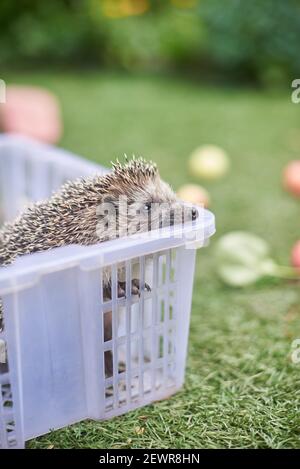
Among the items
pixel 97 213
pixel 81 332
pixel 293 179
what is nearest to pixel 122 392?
pixel 81 332

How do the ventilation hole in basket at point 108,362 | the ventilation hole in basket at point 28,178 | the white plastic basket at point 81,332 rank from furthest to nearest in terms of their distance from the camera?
the ventilation hole in basket at point 28,178, the ventilation hole in basket at point 108,362, the white plastic basket at point 81,332

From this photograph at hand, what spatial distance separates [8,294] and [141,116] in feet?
11.1

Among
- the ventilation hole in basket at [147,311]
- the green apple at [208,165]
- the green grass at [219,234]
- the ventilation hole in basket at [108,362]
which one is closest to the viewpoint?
the green grass at [219,234]

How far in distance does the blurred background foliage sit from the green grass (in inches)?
13.1

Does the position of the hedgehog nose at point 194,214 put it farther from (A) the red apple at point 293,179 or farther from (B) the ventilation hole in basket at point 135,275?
(A) the red apple at point 293,179

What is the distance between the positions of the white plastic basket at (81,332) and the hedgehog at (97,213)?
11 centimetres

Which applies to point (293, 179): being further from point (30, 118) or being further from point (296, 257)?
point (30, 118)

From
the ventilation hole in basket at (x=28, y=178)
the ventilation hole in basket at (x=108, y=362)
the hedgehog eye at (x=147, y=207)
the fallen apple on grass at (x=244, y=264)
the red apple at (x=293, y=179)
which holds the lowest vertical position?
the ventilation hole in basket at (x=108, y=362)

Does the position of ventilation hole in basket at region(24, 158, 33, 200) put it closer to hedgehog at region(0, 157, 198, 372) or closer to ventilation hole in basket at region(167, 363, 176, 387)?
hedgehog at region(0, 157, 198, 372)

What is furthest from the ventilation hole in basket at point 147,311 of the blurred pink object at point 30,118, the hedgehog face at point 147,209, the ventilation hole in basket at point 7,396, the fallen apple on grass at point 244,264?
the blurred pink object at point 30,118

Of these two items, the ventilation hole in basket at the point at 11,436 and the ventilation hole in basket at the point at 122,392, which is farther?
the ventilation hole in basket at the point at 122,392

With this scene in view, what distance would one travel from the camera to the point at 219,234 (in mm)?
3154

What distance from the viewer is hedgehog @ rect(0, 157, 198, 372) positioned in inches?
75.8

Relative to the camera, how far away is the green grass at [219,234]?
1842 millimetres
